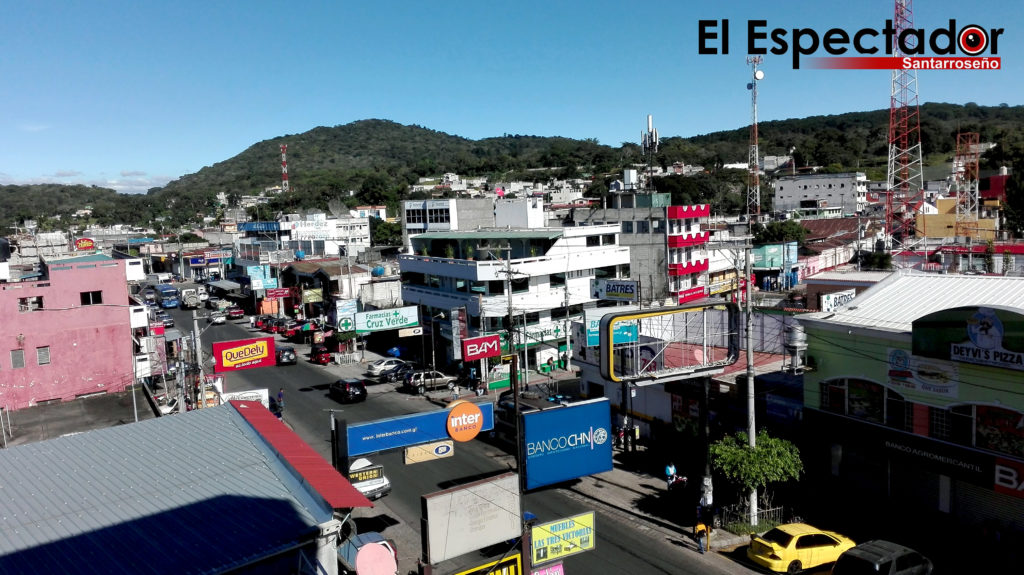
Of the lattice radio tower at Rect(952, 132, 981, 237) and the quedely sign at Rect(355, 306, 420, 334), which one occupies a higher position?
the lattice radio tower at Rect(952, 132, 981, 237)

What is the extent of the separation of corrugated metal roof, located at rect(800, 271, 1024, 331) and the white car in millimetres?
15389

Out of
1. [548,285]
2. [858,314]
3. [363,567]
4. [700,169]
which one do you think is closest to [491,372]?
[548,285]

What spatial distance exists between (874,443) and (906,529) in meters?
2.50

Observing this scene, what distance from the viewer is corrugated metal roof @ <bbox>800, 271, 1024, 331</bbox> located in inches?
806

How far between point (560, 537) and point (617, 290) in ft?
91.7

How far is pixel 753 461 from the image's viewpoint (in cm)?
1931

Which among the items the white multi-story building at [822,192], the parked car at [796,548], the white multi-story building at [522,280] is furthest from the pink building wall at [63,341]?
the white multi-story building at [822,192]

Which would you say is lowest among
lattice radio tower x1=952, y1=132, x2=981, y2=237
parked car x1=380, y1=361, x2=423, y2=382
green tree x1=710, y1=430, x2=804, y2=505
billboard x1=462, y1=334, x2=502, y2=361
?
parked car x1=380, y1=361, x2=423, y2=382

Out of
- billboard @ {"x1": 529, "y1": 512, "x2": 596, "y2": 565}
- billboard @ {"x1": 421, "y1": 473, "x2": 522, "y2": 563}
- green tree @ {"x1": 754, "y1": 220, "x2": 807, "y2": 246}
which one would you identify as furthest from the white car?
green tree @ {"x1": 754, "y1": 220, "x2": 807, "y2": 246}

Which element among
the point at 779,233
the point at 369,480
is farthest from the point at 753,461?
the point at 779,233

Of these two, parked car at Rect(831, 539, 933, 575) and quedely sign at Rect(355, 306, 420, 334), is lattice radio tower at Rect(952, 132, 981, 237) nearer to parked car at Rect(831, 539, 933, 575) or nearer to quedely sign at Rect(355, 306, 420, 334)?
quedely sign at Rect(355, 306, 420, 334)

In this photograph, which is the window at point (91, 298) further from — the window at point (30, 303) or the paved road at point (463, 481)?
the paved road at point (463, 481)

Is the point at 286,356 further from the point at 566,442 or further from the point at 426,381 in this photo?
the point at 566,442

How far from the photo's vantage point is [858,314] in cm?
2161
